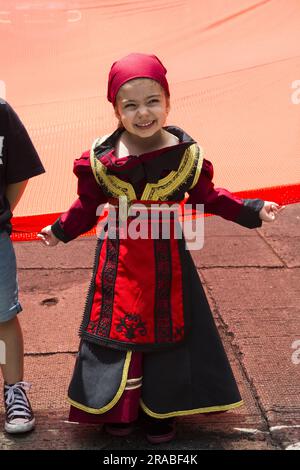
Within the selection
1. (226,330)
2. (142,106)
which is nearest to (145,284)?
(142,106)

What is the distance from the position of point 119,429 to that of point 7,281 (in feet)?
2.21

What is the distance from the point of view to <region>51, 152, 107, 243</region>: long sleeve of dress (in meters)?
2.94

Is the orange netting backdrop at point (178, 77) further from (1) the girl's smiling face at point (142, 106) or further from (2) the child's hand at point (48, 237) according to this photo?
(1) the girl's smiling face at point (142, 106)

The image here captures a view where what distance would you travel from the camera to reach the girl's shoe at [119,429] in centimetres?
304

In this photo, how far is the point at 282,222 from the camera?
572 cm

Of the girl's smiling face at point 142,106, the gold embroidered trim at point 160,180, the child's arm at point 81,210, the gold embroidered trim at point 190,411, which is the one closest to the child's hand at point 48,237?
the child's arm at point 81,210

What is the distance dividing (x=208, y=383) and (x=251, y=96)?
1695mm

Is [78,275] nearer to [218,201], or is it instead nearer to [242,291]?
[242,291]

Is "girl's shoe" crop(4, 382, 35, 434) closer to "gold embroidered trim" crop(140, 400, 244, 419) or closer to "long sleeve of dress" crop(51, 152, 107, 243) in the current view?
"gold embroidered trim" crop(140, 400, 244, 419)

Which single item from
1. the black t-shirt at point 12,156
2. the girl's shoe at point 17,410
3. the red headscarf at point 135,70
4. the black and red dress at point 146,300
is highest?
the red headscarf at point 135,70

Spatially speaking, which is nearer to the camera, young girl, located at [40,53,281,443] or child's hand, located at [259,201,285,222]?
young girl, located at [40,53,281,443]

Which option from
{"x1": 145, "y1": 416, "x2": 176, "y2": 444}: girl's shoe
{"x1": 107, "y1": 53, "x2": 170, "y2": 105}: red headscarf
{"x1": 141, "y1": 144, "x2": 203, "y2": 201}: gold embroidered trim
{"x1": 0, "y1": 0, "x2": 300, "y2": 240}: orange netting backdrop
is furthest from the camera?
{"x1": 0, "y1": 0, "x2": 300, "y2": 240}: orange netting backdrop

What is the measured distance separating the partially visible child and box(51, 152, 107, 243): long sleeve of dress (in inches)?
7.2

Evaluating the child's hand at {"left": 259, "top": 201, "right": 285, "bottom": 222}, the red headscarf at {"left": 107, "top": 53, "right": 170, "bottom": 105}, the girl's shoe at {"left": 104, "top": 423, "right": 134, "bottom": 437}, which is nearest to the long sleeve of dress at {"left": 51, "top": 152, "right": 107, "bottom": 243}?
the red headscarf at {"left": 107, "top": 53, "right": 170, "bottom": 105}
